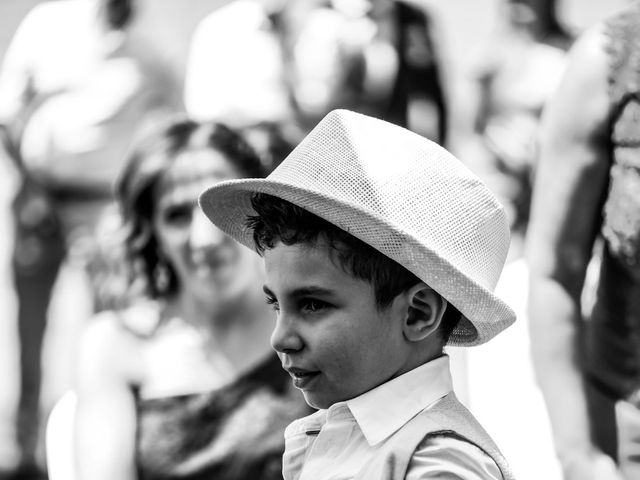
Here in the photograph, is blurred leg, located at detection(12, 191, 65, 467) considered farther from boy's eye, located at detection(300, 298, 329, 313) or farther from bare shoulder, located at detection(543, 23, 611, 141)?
boy's eye, located at detection(300, 298, 329, 313)

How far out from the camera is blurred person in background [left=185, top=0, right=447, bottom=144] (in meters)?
2.02

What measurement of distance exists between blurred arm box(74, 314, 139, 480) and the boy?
3.85 ft

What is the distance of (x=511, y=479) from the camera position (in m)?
0.87

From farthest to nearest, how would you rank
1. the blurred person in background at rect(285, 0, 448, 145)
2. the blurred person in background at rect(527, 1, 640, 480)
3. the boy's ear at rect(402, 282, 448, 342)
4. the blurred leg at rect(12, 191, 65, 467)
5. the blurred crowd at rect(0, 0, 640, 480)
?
1. the blurred leg at rect(12, 191, 65, 467)
2. the blurred person in background at rect(285, 0, 448, 145)
3. the blurred crowd at rect(0, 0, 640, 480)
4. the blurred person in background at rect(527, 1, 640, 480)
5. the boy's ear at rect(402, 282, 448, 342)

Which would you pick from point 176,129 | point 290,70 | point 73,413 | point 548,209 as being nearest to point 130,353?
point 73,413

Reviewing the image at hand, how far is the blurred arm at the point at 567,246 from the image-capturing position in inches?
68.8

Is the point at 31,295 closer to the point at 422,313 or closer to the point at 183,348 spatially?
the point at 183,348

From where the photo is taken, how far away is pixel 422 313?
93 centimetres

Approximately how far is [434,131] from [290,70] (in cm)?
33

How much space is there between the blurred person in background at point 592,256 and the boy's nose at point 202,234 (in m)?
0.65

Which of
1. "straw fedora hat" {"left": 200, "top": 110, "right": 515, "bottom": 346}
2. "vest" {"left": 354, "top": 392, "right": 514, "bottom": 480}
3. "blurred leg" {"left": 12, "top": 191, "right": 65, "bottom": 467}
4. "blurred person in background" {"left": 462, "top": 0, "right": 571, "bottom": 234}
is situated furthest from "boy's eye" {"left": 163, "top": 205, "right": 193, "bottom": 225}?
"vest" {"left": 354, "top": 392, "right": 514, "bottom": 480}

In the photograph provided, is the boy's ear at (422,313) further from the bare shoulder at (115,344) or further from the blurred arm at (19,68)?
the blurred arm at (19,68)

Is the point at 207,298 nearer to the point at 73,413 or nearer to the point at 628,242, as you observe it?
the point at 73,413

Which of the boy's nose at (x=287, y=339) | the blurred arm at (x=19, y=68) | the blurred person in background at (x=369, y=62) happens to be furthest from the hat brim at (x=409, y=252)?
the blurred arm at (x=19, y=68)
